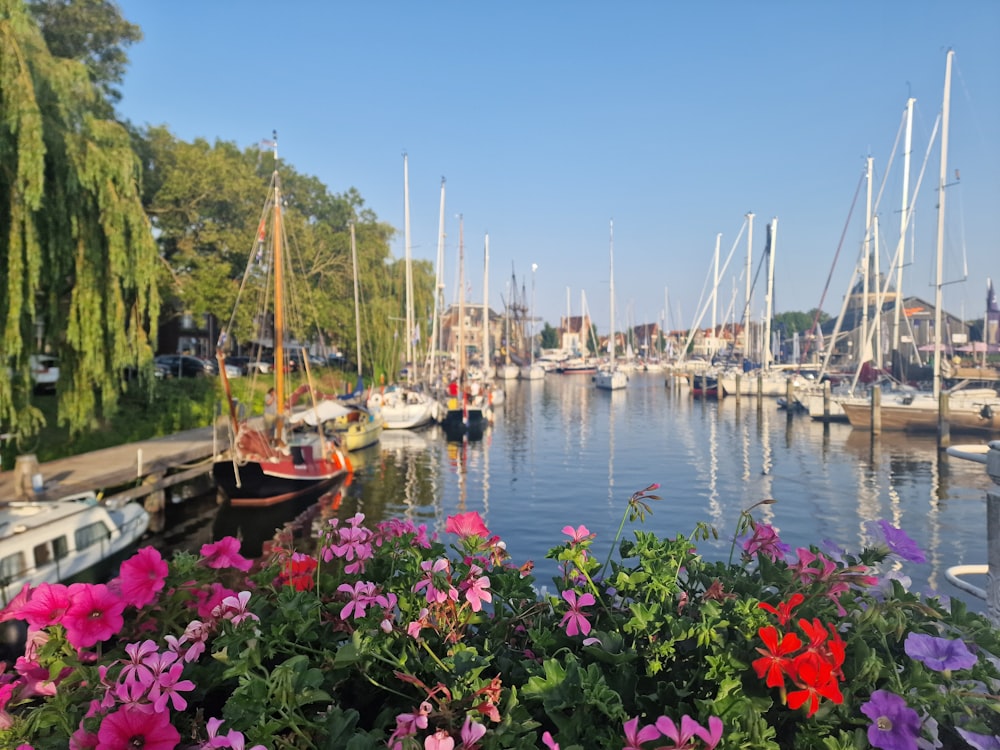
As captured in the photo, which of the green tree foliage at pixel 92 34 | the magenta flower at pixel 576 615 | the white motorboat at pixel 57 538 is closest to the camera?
the magenta flower at pixel 576 615

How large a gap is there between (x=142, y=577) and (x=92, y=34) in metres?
36.2

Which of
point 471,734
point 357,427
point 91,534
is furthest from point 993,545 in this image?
point 357,427

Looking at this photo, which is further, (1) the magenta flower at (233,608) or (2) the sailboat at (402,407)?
(2) the sailboat at (402,407)

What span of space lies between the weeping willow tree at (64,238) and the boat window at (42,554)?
4441mm

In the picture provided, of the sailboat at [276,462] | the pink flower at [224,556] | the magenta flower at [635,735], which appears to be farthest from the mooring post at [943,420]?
the magenta flower at [635,735]

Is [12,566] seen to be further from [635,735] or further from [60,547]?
[635,735]

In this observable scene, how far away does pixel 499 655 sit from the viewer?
209cm

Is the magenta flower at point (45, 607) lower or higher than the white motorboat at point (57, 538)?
higher

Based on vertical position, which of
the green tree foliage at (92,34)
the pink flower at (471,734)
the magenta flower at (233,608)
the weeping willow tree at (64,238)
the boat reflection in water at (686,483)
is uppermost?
the green tree foliage at (92,34)

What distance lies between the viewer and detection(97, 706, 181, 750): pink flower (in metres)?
1.56

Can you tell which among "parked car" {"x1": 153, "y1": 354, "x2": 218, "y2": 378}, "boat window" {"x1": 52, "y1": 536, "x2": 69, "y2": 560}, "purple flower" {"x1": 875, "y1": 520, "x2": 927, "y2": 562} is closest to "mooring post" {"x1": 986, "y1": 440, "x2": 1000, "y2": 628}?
"purple flower" {"x1": 875, "y1": 520, "x2": 927, "y2": 562}

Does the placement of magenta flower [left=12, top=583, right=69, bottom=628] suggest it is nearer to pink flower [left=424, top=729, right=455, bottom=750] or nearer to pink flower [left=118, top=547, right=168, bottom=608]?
pink flower [left=118, top=547, right=168, bottom=608]

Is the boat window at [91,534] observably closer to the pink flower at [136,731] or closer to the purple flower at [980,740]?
the pink flower at [136,731]

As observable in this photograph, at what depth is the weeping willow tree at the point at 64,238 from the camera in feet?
44.6
